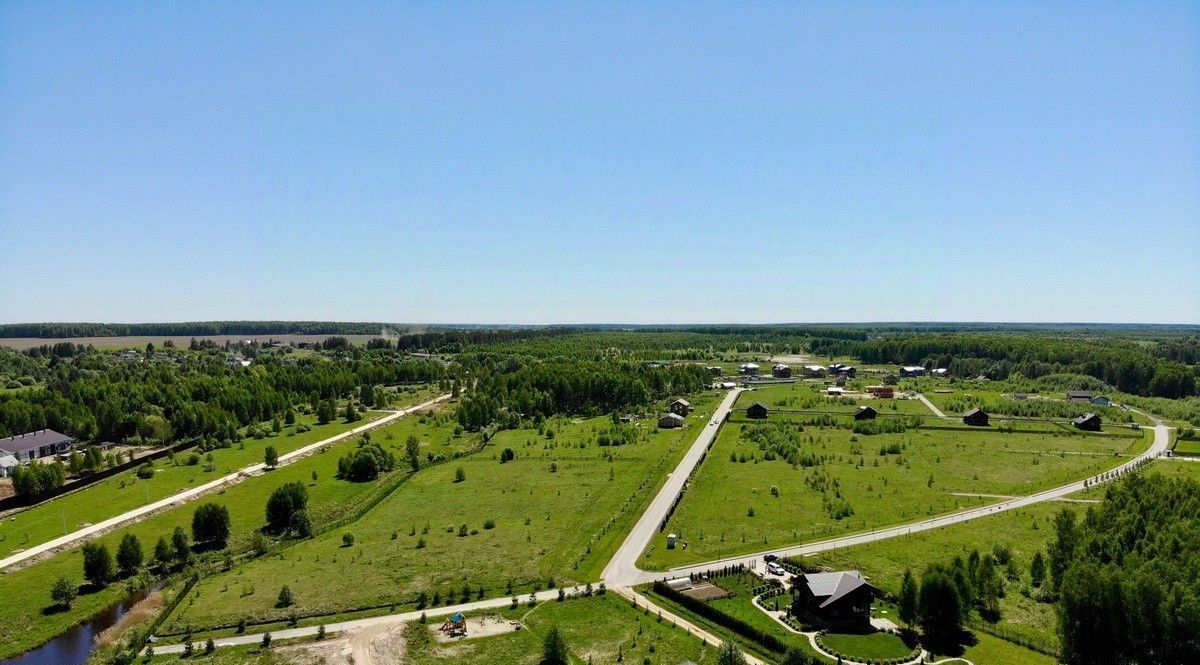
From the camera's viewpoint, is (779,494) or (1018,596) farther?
(779,494)

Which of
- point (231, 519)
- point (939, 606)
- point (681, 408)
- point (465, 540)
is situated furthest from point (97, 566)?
point (681, 408)

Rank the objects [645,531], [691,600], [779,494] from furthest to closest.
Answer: [779,494] < [645,531] < [691,600]

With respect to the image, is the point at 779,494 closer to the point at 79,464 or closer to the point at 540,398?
the point at 540,398

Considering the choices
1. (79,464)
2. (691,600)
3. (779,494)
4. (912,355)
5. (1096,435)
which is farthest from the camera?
(912,355)

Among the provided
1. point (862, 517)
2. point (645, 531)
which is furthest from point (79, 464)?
point (862, 517)

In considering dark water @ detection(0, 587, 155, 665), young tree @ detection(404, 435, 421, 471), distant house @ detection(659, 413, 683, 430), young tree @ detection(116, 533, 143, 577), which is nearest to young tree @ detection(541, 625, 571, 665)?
dark water @ detection(0, 587, 155, 665)

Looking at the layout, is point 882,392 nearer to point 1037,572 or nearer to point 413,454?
point 413,454
